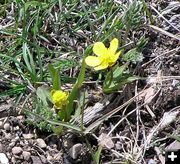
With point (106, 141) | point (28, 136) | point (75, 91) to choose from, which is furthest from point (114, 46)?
point (28, 136)

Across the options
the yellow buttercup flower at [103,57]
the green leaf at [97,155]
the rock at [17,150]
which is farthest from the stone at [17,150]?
the yellow buttercup flower at [103,57]

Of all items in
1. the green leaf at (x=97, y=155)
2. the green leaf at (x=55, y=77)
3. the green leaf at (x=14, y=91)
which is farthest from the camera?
the green leaf at (x=14, y=91)

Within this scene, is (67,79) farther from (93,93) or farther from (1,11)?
(1,11)

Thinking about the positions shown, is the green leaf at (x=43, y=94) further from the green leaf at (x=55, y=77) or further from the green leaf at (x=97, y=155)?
the green leaf at (x=97, y=155)

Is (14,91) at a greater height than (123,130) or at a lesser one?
greater

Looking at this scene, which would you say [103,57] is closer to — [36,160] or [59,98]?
[59,98]

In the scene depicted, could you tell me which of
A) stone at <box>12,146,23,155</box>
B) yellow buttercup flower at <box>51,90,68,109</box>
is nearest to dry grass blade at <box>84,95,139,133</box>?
yellow buttercup flower at <box>51,90,68,109</box>

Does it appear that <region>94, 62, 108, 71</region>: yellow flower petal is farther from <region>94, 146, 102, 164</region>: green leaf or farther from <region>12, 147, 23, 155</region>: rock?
<region>12, 147, 23, 155</region>: rock

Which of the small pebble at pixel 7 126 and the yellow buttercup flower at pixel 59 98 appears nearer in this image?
the yellow buttercup flower at pixel 59 98
